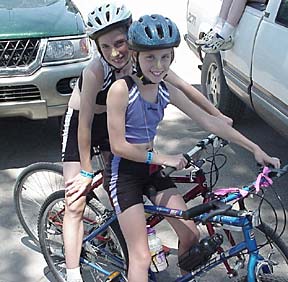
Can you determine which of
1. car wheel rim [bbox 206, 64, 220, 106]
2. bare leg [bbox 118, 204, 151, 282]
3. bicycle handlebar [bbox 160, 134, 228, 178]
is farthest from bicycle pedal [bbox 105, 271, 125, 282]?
car wheel rim [bbox 206, 64, 220, 106]

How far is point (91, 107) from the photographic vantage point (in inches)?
128

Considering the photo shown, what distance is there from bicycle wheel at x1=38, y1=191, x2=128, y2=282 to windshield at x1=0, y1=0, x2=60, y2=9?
2661mm

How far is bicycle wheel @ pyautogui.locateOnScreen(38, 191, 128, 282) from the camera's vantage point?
11.5 feet

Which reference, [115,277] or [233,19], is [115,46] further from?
[233,19]

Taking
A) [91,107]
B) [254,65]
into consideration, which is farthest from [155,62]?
[254,65]

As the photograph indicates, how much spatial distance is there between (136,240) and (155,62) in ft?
2.93

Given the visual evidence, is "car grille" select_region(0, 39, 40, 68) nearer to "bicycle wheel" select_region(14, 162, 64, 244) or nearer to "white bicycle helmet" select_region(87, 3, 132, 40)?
"bicycle wheel" select_region(14, 162, 64, 244)

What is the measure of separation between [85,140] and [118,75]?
1.27ft

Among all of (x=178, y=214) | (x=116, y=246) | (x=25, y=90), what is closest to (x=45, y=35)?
(x=25, y=90)

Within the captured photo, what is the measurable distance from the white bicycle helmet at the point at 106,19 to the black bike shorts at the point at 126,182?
2.12 feet

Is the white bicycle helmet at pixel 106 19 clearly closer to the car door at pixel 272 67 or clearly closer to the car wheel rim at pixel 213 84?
the car door at pixel 272 67

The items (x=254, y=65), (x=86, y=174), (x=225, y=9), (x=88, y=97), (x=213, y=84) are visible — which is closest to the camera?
(x=88, y=97)

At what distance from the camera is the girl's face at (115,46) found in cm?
318

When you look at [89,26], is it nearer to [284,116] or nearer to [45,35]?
[284,116]
